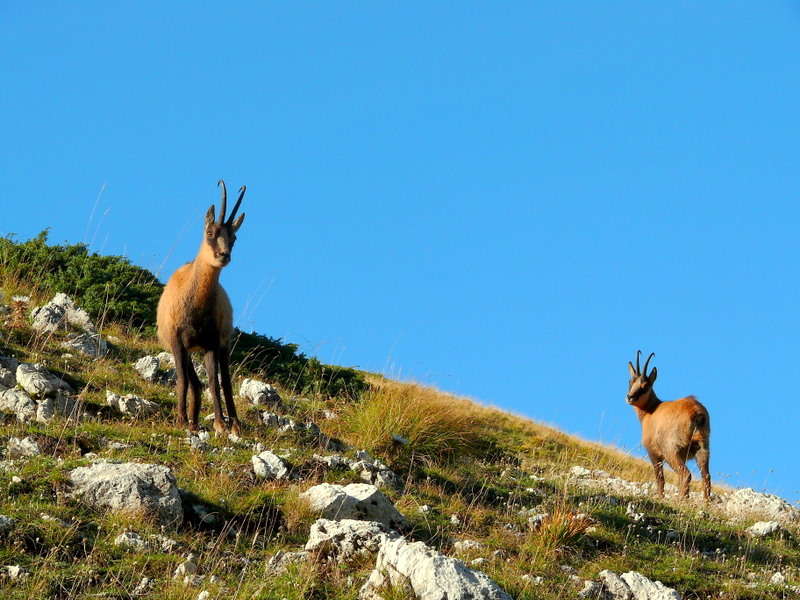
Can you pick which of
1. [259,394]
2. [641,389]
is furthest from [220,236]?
[641,389]

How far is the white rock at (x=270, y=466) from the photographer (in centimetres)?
922

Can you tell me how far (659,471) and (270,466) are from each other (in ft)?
23.3

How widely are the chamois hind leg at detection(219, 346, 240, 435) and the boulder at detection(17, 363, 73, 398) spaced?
1733 mm

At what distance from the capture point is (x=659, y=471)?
46.3 ft

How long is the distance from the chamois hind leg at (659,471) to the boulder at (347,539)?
268 inches

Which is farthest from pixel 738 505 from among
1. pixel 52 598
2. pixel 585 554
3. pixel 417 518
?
pixel 52 598

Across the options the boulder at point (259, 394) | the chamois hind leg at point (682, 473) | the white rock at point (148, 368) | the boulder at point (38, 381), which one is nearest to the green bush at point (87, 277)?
the white rock at point (148, 368)

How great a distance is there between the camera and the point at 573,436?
21156mm

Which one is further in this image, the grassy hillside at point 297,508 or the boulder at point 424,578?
the grassy hillside at point 297,508

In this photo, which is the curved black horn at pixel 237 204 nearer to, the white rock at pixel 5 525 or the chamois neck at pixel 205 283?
the chamois neck at pixel 205 283

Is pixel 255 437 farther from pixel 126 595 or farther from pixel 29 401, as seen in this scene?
pixel 126 595

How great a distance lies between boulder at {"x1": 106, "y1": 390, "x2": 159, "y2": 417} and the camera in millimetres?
10688

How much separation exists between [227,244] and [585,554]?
17.0 ft

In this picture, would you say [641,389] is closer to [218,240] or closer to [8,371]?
[218,240]
